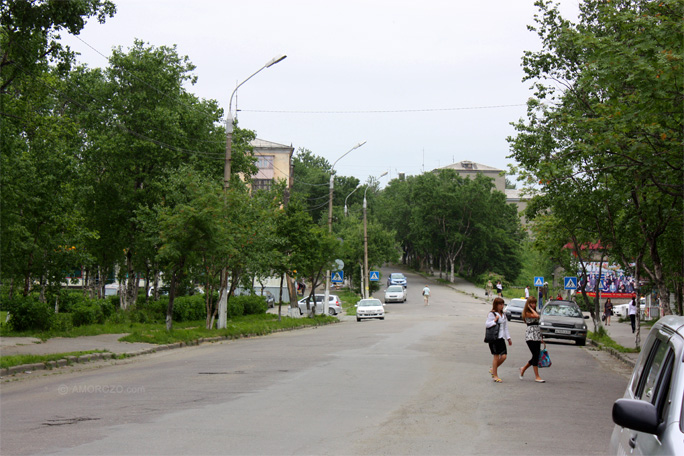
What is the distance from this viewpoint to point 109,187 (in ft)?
129

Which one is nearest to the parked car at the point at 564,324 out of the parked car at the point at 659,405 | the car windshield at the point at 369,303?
the car windshield at the point at 369,303

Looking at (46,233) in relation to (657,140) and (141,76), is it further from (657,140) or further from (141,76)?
(657,140)

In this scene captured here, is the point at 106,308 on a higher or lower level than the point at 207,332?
higher

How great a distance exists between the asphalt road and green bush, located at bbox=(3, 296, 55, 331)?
216 inches

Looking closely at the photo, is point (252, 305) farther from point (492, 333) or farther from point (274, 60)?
point (492, 333)

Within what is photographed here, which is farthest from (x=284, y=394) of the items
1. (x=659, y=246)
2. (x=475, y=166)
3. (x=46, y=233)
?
(x=475, y=166)

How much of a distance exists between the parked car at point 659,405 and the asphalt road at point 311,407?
9.86 feet

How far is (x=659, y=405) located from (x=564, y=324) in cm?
2486

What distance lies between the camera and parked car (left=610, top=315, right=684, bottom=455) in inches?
141

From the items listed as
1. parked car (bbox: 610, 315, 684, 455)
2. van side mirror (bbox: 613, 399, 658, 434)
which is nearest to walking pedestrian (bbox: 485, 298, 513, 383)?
parked car (bbox: 610, 315, 684, 455)

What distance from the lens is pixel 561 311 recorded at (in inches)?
1140

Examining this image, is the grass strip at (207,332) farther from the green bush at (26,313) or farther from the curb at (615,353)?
the curb at (615,353)

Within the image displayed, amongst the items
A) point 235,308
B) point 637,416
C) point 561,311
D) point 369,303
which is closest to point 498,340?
point 637,416

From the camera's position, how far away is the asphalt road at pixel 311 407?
25.3ft
